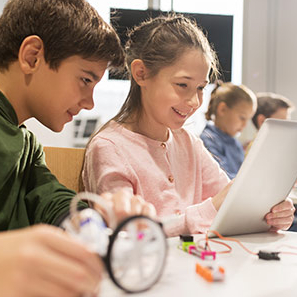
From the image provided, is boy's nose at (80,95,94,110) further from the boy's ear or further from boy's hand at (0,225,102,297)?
boy's hand at (0,225,102,297)

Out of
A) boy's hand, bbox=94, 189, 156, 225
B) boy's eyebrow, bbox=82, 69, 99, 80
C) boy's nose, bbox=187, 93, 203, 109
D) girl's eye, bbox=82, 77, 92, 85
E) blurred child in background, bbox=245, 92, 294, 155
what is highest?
boy's eyebrow, bbox=82, 69, 99, 80

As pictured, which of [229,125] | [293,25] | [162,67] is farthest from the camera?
[293,25]

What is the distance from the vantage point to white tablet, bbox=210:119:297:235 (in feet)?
2.26

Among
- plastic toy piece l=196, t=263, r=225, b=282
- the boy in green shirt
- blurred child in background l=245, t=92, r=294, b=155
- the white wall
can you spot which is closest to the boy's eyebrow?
the boy in green shirt

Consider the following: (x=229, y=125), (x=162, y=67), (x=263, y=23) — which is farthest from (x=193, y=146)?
(x=263, y=23)

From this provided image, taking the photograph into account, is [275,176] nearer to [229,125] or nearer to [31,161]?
[31,161]

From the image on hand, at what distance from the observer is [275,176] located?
0.77 m

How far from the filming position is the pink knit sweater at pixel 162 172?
96cm

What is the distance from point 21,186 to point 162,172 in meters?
0.42

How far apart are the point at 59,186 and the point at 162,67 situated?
49cm

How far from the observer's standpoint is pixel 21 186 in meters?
0.85

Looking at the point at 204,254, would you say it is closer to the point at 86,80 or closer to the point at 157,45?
the point at 86,80

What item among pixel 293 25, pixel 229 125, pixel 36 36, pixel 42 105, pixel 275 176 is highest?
pixel 293 25

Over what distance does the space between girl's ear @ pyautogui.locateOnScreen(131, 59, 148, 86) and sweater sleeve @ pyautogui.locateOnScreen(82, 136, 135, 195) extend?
0.75 ft
